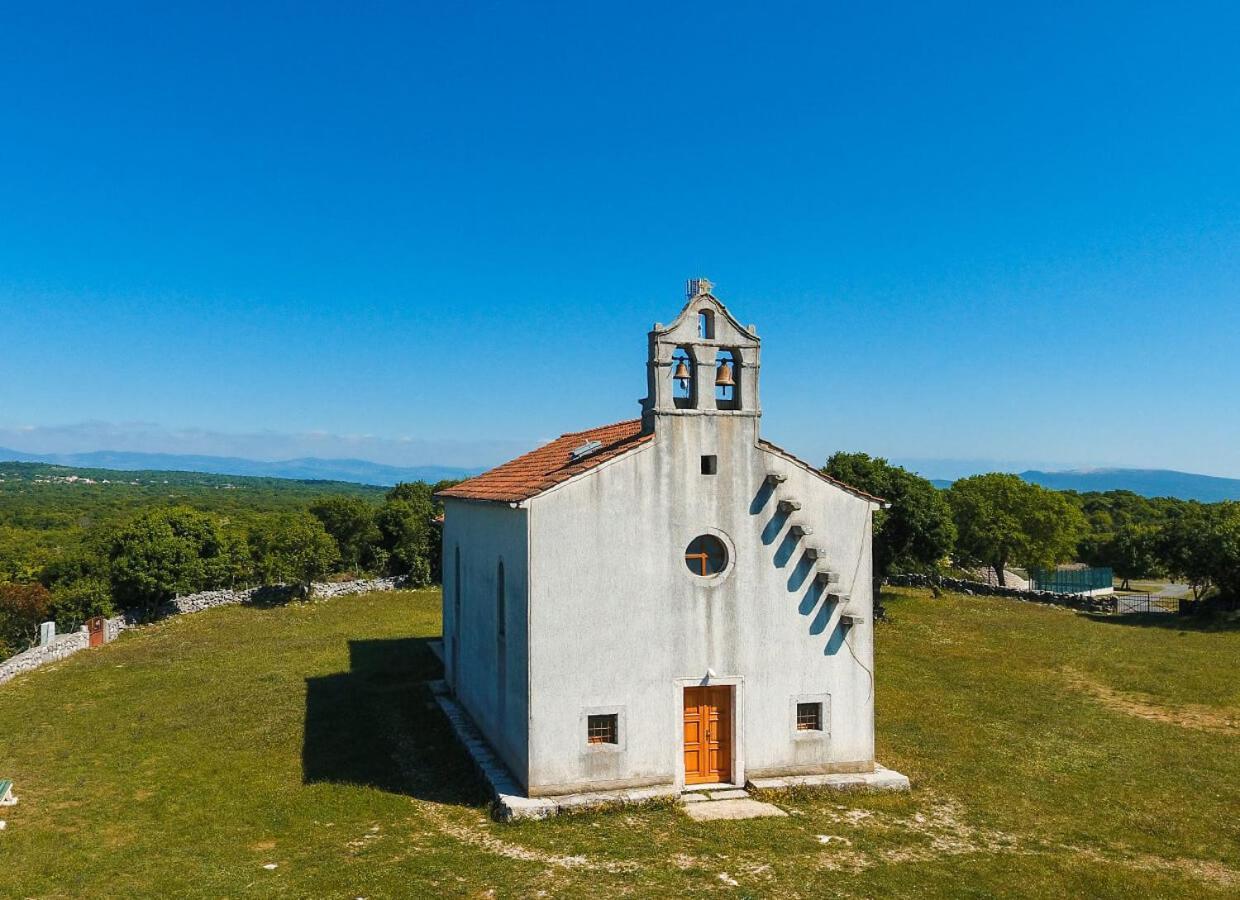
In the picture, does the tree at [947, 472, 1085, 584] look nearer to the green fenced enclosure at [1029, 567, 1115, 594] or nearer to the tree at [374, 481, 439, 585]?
the green fenced enclosure at [1029, 567, 1115, 594]

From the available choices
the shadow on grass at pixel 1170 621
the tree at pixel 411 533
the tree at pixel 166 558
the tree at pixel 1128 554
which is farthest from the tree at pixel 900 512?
the tree at pixel 166 558

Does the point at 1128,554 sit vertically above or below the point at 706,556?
below

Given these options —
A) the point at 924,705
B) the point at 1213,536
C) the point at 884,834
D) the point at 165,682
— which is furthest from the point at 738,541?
the point at 1213,536

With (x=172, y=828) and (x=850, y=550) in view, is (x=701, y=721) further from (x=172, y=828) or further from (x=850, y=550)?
(x=172, y=828)

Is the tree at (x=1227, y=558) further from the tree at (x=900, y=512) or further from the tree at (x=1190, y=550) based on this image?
the tree at (x=900, y=512)

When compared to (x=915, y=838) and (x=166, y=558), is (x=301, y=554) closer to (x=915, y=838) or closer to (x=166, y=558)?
(x=166, y=558)

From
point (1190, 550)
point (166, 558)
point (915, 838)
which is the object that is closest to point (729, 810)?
point (915, 838)

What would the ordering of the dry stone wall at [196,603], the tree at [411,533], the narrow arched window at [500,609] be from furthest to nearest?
the tree at [411,533]
the dry stone wall at [196,603]
the narrow arched window at [500,609]


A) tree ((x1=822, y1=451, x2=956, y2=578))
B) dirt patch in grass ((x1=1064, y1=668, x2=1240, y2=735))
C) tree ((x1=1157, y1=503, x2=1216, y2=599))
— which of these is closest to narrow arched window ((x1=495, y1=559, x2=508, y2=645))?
dirt patch in grass ((x1=1064, y1=668, x2=1240, y2=735))
